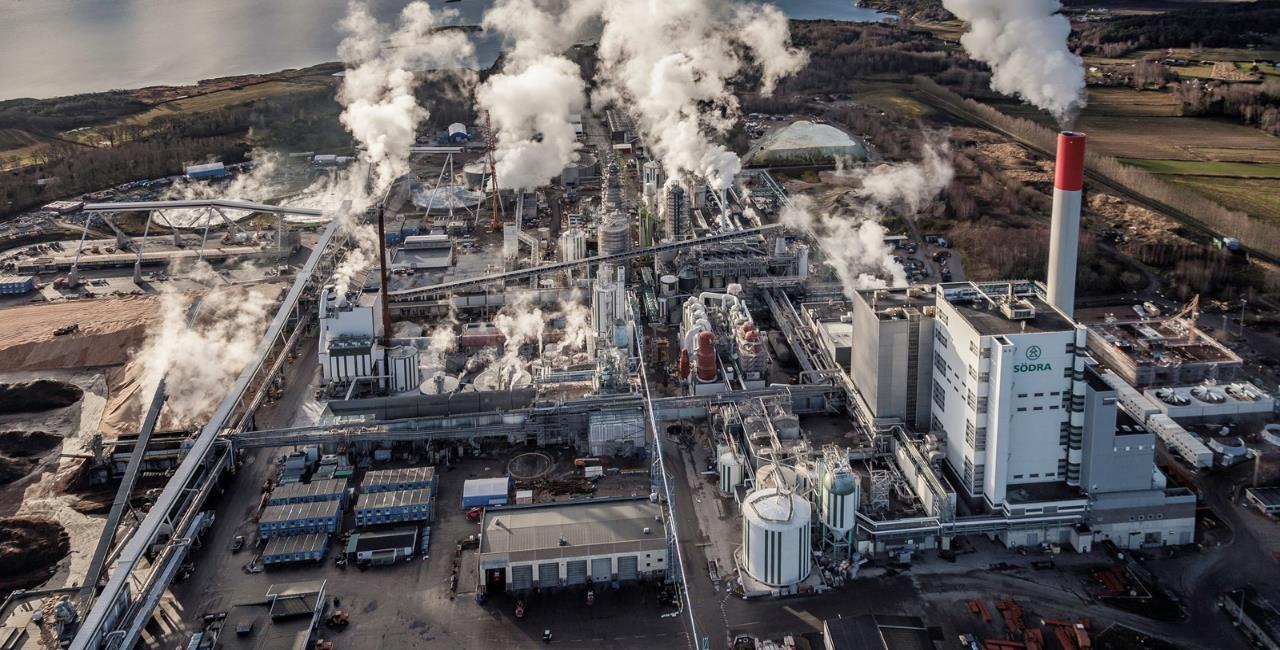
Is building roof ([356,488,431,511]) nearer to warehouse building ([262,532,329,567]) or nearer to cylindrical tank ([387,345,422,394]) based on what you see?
warehouse building ([262,532,329,567])

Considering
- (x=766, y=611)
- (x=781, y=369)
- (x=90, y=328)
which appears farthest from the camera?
(x=90, y=328)

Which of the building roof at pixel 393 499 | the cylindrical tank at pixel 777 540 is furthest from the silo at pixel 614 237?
the cylindrical tank at pixel 777 540

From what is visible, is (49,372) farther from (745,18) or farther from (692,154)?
(745,18)

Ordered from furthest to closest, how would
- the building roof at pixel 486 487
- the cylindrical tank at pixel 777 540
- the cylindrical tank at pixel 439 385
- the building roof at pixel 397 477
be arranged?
the cylindrical tank at pixel 439 385, the building roof at pixel 397 477, the building roof at pixel 486 487, the cylindrical tank at pixel 777 540

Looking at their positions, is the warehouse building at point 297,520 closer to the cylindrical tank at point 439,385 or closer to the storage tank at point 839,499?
the cylindrical tank at point 439,385

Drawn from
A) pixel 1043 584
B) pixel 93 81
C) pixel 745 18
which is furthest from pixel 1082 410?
pixel 93 81

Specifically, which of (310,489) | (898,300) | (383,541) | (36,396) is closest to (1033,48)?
(898,300)
